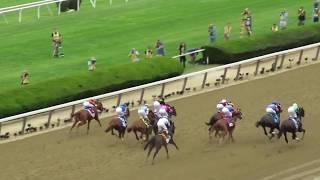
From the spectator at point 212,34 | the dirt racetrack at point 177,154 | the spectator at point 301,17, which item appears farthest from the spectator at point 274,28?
the dirt racetrack at point 177,154

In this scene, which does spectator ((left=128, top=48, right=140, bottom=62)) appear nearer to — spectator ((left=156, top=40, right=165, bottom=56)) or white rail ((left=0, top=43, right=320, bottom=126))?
spectator ((left=156, top=40, right=165, bottom=56))

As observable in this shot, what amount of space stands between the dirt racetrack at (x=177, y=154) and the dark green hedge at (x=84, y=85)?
1.25 meters

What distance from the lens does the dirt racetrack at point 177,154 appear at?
13.4 metres

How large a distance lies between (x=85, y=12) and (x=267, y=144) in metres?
14.7

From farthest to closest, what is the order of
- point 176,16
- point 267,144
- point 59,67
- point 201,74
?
point 176,16
point 59,67
point 201,74
point 267,144

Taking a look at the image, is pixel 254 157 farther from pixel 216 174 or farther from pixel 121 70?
pixel 121 70

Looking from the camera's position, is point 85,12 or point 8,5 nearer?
point 85,12

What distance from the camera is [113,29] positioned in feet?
83.5

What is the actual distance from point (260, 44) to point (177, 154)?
26.9 ft

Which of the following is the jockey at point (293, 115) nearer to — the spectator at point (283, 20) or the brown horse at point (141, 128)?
the brown horse at point (141, 128)

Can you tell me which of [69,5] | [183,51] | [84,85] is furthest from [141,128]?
[69,5]

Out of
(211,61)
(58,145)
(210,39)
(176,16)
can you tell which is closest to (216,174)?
(58,145)

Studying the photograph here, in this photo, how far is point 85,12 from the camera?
28234mm

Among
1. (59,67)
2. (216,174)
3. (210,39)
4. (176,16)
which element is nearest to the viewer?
(216,174)
